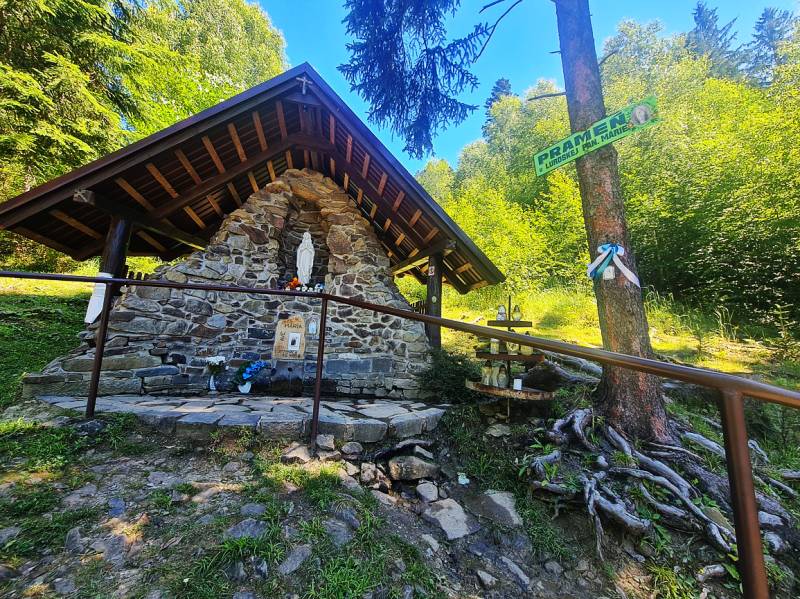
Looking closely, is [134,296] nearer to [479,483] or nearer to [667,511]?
[479,483]

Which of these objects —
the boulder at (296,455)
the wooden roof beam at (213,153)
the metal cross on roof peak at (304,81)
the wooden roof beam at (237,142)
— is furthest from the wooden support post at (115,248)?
the boulder at (296,455)

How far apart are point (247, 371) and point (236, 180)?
10.6 ft

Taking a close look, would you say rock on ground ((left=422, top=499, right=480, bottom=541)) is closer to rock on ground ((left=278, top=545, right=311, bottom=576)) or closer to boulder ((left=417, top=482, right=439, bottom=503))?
boulder ((left=417, top=482, right=439, bottom=503))

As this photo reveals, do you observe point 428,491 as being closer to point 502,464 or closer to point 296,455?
point 502,464

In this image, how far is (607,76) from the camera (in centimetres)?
1500

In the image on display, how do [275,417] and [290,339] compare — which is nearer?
[275,417]

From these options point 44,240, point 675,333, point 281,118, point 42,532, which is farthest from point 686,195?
point 44,240

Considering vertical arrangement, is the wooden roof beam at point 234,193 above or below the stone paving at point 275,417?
above

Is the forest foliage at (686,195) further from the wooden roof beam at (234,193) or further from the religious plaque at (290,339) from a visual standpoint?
the religious plaque at (290,339)

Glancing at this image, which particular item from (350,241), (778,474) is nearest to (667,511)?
(778,474)

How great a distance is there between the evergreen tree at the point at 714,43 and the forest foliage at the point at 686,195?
5.05 ft

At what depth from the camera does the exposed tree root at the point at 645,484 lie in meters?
2.07

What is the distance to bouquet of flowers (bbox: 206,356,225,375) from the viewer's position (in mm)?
4660

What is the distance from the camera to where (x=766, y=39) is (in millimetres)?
19906
